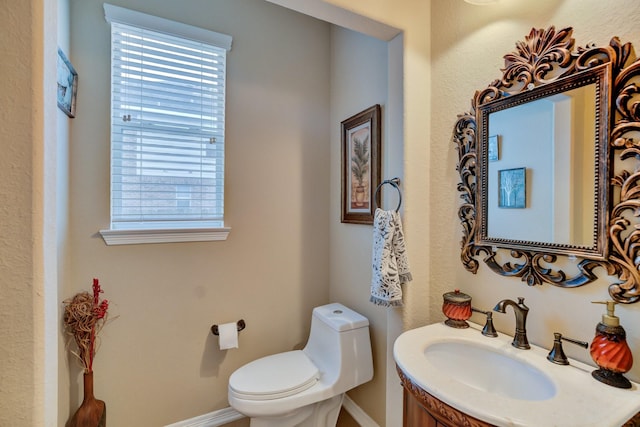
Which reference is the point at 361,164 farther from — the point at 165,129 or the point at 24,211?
the point at 24,211

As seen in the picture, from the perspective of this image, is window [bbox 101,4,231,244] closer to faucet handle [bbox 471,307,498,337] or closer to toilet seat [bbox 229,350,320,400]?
toilet seat [bbox 229,350,320,400]

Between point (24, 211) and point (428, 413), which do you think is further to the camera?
point (428, 413)

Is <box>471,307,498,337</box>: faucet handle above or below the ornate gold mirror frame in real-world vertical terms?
below

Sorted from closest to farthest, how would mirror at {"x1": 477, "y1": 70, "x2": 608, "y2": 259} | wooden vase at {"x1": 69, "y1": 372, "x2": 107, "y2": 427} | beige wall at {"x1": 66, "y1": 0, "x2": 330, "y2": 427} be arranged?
mirror at {"x1": 477, "y1": 70, "x2": 608, "y2": 259}, wooden vase at {"x1": 69, "y1": 372, "x2": 107, "y2": 427}, beige wall at {"x1": 66, "y1": 0, "x2": 330, "y2": 427}

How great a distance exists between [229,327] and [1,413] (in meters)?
1.12

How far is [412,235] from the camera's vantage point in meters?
1.40

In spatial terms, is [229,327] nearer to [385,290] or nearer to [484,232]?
[385,290]

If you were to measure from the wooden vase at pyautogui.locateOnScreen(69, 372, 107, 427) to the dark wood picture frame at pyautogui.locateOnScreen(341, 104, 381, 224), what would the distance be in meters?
1.63

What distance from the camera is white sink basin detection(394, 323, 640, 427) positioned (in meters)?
0.67

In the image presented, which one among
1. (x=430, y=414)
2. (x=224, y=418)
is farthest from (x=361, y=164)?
(x=224, y=418)

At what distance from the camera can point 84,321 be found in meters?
1.40

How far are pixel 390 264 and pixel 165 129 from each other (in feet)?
4.84

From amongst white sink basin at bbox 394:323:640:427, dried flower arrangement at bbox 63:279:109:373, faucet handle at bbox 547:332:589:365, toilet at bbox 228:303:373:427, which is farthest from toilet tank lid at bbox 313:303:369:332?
dried flower arrangement at bbox 63:279:109:373

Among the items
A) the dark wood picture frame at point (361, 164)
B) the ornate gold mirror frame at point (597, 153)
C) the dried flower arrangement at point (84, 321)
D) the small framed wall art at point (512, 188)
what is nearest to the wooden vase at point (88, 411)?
the dried flower arrangement at point (84, 321)
